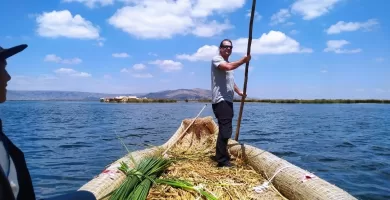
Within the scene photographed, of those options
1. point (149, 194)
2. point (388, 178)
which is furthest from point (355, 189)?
→ point (149, 194)

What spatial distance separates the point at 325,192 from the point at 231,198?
4.51 feet

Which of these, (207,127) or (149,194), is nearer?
(149,194)

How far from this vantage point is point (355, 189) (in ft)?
28.5

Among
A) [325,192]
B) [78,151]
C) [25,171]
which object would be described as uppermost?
[25,171]

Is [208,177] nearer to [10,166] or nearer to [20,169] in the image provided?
[20,169]

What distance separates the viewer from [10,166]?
2189 millimetres

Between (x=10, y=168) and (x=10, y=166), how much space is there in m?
0.01

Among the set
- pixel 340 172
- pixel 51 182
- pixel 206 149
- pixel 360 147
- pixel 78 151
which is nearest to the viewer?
pixel 206 149

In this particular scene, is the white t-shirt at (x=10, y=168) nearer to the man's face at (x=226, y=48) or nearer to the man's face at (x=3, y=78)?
the man's face at (x=3, y=78)

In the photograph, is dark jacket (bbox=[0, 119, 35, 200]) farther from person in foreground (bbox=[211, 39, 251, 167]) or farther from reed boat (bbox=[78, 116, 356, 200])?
person in foreground (bbox=[211, 39, 251, 167])

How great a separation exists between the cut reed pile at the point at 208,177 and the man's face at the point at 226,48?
2.15 meters

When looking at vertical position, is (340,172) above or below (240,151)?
below

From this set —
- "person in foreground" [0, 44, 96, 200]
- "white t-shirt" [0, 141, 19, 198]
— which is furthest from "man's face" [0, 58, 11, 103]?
"white t-shirt" [0, 141, 19, 198]

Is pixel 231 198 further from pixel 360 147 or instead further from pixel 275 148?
pixel 360 147
